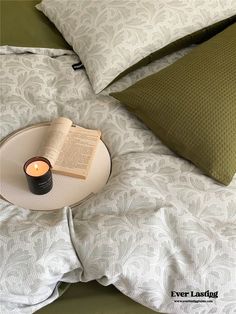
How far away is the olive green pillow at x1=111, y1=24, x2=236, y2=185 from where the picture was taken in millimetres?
1035

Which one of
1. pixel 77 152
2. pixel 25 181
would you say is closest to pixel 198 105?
pixel 77 152

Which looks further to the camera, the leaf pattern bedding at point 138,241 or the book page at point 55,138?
the book page at point 55,138

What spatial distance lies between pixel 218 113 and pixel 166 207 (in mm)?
276

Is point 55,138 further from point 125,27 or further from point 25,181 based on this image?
point 125,27

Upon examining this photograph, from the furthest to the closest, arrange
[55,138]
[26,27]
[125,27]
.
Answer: [26,27] < [125,27] < [55,138]

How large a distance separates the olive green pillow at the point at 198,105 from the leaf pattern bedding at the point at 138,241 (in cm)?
6

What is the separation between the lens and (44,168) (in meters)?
1.03

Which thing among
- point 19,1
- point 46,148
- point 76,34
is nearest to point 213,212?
point 46,148

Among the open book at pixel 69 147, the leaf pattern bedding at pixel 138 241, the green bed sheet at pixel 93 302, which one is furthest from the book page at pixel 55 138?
the green bed sheet at pixel 93 302

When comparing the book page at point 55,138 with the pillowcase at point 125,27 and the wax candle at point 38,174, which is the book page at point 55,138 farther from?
the pillowcase at point 125,27

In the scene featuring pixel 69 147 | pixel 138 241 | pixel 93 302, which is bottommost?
pixel 93 302

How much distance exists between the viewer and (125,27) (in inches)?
50.4

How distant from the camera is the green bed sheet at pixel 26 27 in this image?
56.2 inches

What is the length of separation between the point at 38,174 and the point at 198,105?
43 cm
